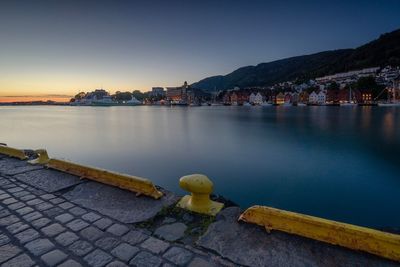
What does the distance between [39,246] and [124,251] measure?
108 centimetres

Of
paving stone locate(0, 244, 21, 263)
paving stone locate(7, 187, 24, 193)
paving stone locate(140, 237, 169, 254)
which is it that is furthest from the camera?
paving stone locate(7, 187, 24, 193)

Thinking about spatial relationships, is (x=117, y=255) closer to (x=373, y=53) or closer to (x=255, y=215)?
(x=255, y=215)

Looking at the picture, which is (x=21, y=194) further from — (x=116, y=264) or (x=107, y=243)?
(x=116, y=264)

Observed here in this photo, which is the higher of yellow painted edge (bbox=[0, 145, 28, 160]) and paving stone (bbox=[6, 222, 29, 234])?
yellow painted edge (bbox=[0, 145, 28, 160])

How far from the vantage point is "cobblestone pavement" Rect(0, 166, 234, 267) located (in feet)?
8.70

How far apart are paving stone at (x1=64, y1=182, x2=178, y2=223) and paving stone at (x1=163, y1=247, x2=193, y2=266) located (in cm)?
90

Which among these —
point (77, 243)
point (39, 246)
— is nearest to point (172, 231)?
point (77, 243)

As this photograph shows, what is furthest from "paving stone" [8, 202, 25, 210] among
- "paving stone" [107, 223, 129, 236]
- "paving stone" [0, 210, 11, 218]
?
"paving stone" [107, 223, 129, 236]

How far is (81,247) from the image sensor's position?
9.49ft

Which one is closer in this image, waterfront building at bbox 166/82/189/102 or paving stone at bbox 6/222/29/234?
paving stone at bbox 6/222/29/234

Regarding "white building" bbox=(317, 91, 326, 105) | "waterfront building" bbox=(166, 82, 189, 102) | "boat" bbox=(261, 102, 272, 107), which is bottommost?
"boat" bbox=(261, 102, 272, 107)

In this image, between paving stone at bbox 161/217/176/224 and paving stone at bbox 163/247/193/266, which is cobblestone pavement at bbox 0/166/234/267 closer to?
paving stone at bbox 163/247/193/266

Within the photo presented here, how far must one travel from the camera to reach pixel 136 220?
3.54 m

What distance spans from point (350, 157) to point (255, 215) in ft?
46.9
